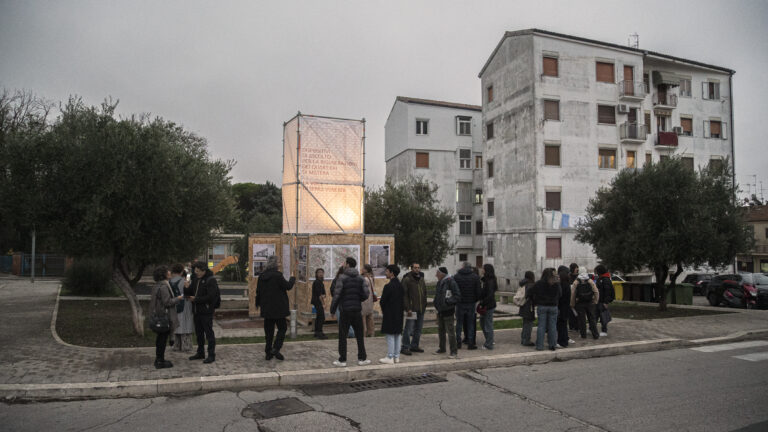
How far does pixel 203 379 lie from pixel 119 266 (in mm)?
5493

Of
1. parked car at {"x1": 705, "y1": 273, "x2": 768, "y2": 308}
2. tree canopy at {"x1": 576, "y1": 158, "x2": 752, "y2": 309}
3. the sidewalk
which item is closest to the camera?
the sidewalk

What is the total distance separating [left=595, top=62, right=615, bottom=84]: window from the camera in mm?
32094

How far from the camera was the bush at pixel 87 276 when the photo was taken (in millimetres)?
20938

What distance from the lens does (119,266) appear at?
37.4 feet

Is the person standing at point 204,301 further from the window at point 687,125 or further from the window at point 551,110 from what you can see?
the window at point 687,125

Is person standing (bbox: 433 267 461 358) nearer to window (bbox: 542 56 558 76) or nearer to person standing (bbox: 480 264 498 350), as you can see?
person standing (bbox: 480 264 498 350)

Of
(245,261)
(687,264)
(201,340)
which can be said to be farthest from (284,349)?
(245,261)

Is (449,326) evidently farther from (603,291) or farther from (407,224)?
(407,224)

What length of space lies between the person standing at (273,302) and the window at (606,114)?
29.2m

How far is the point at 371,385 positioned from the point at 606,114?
30343 mm

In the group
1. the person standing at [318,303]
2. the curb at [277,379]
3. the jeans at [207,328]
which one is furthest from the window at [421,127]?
the jeans at [207,328]

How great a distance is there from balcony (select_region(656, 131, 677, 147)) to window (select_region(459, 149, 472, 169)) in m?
14.2

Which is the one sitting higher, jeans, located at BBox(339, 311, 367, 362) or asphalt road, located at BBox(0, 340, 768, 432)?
jeans, located at BBox(339, 311, 367, 362)

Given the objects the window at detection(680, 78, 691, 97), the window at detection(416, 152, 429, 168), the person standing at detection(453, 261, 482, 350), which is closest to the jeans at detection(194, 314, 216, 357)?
the person standing at detection(453, 261, 482, 350)
